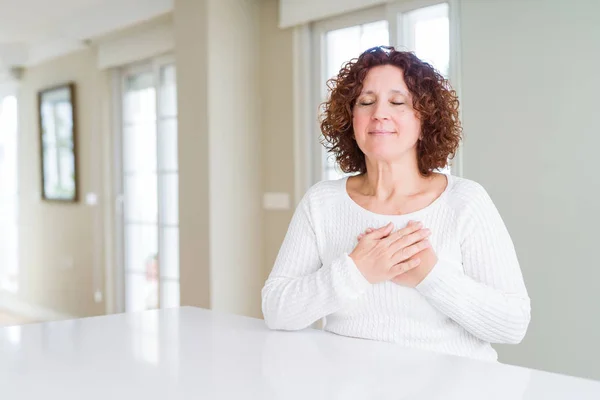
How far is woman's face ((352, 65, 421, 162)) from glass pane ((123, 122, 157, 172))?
3.71 metres

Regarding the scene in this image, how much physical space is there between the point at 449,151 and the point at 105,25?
3.98m

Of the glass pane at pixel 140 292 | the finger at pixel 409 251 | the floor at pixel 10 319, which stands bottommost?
the floor at pixel 10 319

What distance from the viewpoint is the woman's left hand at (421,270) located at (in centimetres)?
133

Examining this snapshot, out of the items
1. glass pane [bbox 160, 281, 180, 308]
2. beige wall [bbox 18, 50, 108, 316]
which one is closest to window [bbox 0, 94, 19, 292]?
beige wall [bbox 18, 50, 108, 316]

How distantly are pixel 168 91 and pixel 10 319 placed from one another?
2960mm

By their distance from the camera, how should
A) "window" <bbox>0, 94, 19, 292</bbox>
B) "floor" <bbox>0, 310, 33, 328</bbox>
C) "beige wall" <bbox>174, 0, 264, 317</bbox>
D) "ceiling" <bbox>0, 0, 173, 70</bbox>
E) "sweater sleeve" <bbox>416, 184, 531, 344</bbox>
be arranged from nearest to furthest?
"sweater sleeve" <bbox>416, 184, 531, 344</bbox> < "beige wall" <bbox>174, 0, 264, 317</bbox> < "ceiling" <bbox>0, 0, 173, 70</bbox> < "floor" <bbox>0, 310, 33, 328</bbox> < "window" <bbox>0, 94, 19, 292</bbox>

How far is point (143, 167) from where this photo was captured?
16.9 ft

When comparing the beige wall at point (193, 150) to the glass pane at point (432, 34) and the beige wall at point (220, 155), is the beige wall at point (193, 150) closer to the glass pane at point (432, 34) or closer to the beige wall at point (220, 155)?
the beige wall at point (220, 155)

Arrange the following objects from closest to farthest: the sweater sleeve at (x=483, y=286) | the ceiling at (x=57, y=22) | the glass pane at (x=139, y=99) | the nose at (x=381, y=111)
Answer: the sweater sleeve at (x=483, y=286), the nose at (x=381, y=111), the ceiling at (x=57, y=22), the glass pane at (x=139, y=99)

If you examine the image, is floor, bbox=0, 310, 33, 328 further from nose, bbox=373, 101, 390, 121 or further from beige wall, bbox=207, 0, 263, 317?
nose, bbox=373, 101, 390, 121

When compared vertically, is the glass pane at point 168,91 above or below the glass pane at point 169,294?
above

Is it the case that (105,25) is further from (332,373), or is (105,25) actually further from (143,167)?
(332,373)

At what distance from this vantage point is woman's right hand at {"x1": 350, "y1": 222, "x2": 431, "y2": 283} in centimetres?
134

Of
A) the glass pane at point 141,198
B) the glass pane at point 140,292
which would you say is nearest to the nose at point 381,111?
the glass pane at point 141,198
